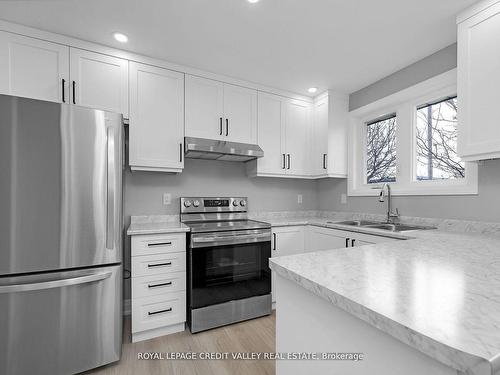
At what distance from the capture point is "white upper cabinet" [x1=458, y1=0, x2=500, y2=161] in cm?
154

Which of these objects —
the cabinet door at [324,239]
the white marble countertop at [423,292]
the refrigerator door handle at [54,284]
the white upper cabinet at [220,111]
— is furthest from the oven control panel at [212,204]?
the white marble countertop at [423,292]

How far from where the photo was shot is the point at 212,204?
2.76m

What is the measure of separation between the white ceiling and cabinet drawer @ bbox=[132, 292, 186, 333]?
2.12 m

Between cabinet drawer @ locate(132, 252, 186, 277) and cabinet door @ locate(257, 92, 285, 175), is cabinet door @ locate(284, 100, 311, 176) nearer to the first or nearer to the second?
cabinet door @ locate(257, 92, 285, 175)

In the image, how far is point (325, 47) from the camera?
6.93ft

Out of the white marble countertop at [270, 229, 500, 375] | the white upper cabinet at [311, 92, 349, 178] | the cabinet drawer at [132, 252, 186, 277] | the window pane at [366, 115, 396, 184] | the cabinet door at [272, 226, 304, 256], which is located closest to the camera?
the white marble countertop at [270, 229, 500, 375]

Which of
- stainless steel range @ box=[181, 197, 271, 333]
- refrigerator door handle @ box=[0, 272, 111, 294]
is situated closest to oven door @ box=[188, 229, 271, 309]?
stainless steel range @ box=[181, 197, 271, 333]

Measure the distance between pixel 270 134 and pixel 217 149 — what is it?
79 centimetres

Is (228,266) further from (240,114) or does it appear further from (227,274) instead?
(240,114)

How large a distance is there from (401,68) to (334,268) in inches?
98.5

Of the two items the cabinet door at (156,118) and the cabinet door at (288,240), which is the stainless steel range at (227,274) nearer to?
the cabinet door at (288,240)

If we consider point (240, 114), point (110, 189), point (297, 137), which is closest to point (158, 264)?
point (110, 189)

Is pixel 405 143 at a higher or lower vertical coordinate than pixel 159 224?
higher

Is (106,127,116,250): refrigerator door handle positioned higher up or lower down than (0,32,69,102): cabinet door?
lower down
